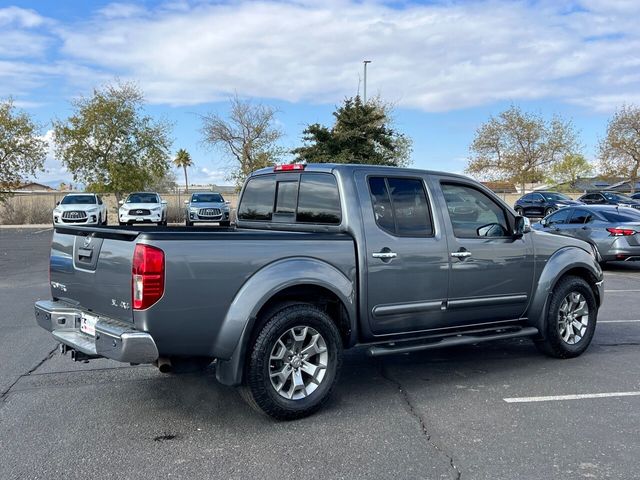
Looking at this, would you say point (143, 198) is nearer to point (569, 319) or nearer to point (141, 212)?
point (141, 212)

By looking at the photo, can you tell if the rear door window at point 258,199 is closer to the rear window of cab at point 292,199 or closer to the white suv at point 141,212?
the rear window of cab at point 292,199

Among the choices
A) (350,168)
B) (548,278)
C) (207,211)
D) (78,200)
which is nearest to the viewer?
(350,168)

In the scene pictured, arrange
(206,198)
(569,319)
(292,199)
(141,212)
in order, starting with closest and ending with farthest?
(292,199) < (569,319) < (141,212) < (206,198)

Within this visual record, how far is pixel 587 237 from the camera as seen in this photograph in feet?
44.9

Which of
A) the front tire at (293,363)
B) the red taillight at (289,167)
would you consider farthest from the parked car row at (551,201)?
the front tire at (293,363)

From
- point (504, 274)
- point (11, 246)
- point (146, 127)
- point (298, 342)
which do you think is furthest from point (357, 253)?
point (146, 127)

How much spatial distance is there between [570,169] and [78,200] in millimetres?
39098

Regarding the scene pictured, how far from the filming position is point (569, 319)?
20.4ft

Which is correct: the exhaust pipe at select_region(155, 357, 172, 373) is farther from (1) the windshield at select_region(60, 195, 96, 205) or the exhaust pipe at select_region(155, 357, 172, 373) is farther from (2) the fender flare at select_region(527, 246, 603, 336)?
(1) the windshield at select_region(60, 195, 96, 205)

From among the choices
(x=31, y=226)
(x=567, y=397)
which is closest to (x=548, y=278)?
(x=567, y=397)

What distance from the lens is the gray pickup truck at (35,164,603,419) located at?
4.07 metres

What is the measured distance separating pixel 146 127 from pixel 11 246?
1347 cm

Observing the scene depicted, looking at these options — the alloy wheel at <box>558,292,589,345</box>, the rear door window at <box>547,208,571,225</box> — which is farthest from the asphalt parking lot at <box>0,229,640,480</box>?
the rear door window at <box>547,208,571,225</box>

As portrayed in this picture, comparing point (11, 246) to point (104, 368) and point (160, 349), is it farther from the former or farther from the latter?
point (160, 349)
